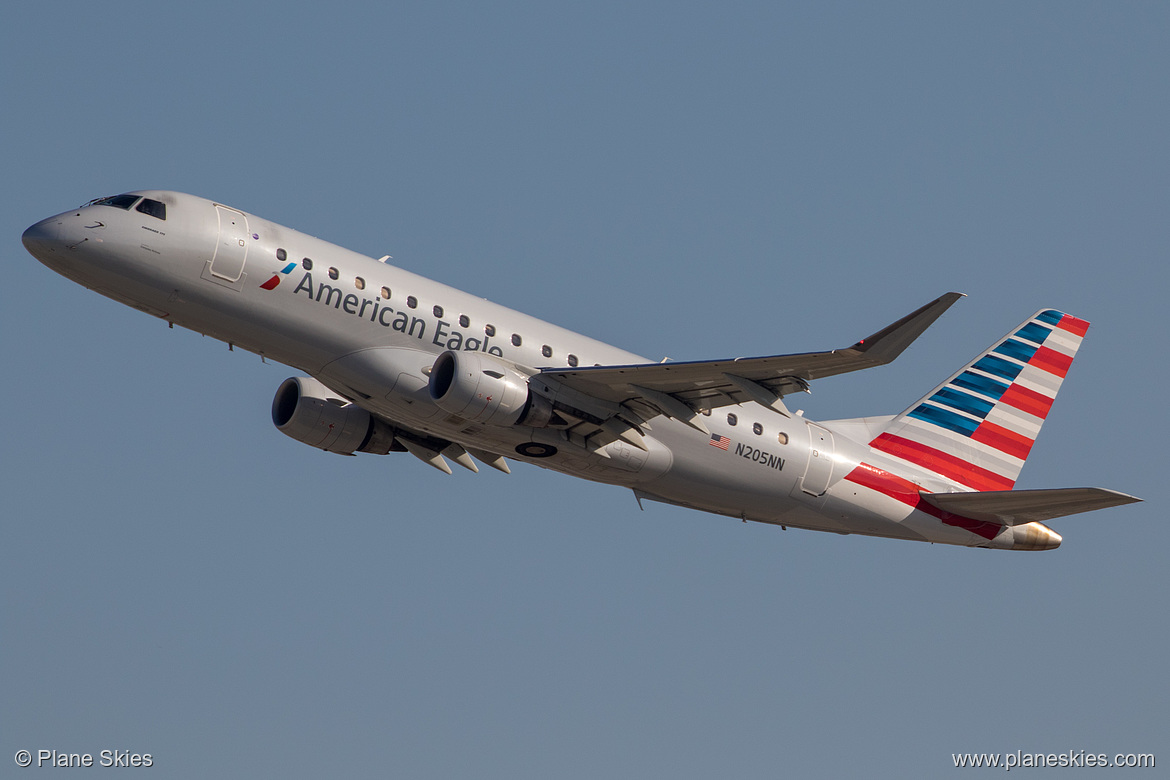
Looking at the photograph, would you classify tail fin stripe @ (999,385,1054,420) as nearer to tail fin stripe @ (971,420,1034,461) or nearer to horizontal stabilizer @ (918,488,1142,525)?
tail fin stripe @ (971,420,1034,461)

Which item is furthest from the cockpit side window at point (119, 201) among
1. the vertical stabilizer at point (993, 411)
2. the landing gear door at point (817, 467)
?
the vertical stabilizer at point (993, 411)

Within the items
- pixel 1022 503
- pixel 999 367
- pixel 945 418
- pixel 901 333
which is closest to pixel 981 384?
pixel 999 367

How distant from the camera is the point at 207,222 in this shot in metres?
32.2

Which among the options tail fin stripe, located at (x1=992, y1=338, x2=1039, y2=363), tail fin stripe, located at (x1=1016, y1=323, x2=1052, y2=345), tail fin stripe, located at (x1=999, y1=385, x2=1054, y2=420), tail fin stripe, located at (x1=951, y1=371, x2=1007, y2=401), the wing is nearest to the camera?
the wing

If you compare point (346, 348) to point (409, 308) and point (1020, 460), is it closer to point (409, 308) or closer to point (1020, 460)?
point (409, 308)

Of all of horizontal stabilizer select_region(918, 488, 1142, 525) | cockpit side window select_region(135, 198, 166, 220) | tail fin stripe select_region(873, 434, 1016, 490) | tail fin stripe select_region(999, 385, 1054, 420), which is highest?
tail fin stripe select_region(999, 385, 1054, 420)

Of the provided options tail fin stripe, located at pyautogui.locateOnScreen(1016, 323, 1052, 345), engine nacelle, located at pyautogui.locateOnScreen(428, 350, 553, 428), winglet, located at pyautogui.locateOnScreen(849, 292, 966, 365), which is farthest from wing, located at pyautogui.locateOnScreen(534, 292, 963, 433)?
tail fin stripe, located at pyautogui.locateOnScreen(1016, 323, 1052, 345)

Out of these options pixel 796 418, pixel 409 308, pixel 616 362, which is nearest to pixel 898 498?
pixel 796 418

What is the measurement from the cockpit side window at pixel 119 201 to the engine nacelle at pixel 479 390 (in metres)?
8.26

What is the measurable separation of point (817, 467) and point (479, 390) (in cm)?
1103

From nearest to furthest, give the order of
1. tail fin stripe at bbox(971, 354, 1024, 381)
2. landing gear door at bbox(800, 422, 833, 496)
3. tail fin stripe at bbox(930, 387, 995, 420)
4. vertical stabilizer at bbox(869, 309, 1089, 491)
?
landing gear door at bbox(800, 422, 833, 496) < vertical stabilizer at bbox(869, 309, 1089, 491) < tail fin stripe at bbox(930, 387, 995, 420) < tail fin stripe at bbox(971, 354, 1024, 381)

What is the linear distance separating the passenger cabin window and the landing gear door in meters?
19.1

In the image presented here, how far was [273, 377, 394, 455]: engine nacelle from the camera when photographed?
123ft

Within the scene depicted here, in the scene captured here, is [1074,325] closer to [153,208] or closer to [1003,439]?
[1003,439]
